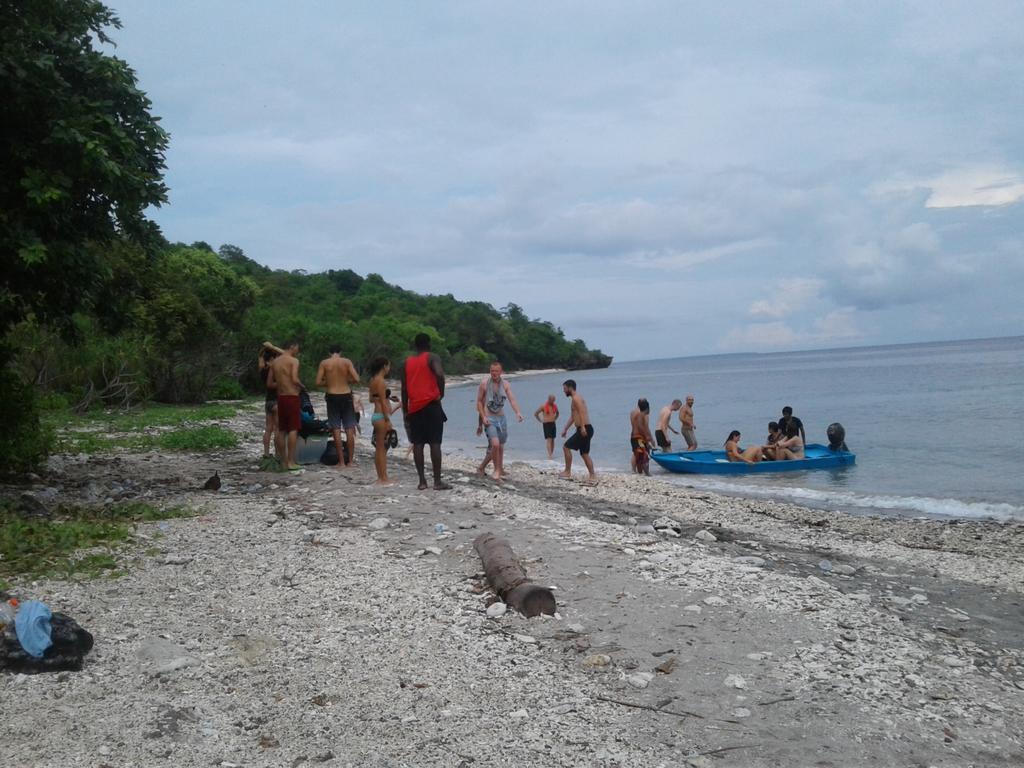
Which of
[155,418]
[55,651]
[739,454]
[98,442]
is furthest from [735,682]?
[155,418]

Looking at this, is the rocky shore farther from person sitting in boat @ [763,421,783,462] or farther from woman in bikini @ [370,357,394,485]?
person sitting in boat @ [763,421,783,462]

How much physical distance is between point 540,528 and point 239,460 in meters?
7.02

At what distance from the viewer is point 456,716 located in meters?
4.21

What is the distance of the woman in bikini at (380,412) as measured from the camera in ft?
35.1

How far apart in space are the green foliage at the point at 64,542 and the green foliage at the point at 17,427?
7.15 feet

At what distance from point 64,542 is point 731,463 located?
47.0ft

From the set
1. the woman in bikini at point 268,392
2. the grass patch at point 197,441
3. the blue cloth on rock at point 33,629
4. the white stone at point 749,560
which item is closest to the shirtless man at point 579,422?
the woman in bikini at point 268,392

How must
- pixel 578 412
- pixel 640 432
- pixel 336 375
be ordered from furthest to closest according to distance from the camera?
pixel 640 432, pixel 578 412, pixel 336 375

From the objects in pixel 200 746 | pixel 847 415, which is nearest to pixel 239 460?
pixel 200 746

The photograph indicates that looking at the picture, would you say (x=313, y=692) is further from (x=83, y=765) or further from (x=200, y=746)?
(x=83, y=765)

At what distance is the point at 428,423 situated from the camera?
9.84m

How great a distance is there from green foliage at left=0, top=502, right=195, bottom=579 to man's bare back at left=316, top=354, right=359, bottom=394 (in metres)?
4.34

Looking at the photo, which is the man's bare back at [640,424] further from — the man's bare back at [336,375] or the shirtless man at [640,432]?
the man's bare back at [336,375]

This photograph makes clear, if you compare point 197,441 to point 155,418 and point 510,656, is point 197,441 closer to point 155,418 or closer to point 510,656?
point 155,418
